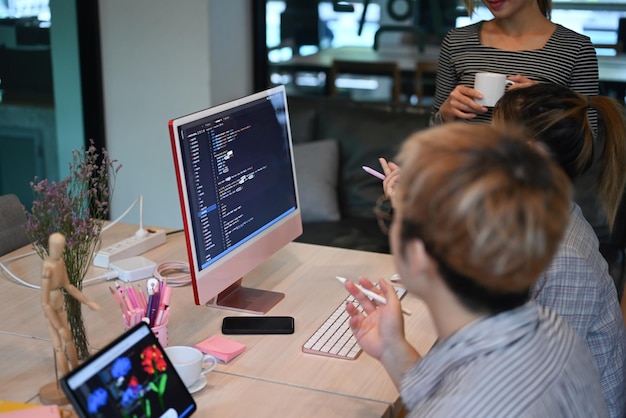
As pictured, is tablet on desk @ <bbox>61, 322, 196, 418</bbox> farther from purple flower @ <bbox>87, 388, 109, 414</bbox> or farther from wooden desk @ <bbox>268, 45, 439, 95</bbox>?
wooden desk @ <bbox>268, 45, 439, 95</bbox>

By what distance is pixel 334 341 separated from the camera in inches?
68.7

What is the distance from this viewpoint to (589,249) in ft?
5.42

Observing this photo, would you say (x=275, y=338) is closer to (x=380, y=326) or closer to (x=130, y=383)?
(x=380, y=326)

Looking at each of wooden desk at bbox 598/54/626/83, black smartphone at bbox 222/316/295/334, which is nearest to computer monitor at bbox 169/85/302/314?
black smartphone at bbox 222/316/295/334

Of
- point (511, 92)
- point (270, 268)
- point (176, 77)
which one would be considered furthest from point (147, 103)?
point (511, 92)

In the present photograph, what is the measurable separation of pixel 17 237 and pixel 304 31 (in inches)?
91.8

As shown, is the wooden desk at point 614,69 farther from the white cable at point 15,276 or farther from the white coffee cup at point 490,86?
the white cable at point 15,276

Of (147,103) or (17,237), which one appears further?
(147,103)

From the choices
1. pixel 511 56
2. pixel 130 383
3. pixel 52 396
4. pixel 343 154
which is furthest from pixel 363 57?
pixel 130 383

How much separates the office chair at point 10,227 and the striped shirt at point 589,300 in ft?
4.86

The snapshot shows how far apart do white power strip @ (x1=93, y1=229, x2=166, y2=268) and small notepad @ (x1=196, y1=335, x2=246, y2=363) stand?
0.53 metres

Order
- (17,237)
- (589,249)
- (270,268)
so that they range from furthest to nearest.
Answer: (17,237) < (270,268) < (589,249)

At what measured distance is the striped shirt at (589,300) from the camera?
158 cm

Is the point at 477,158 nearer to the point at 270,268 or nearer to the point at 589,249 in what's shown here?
the point at 589,249
